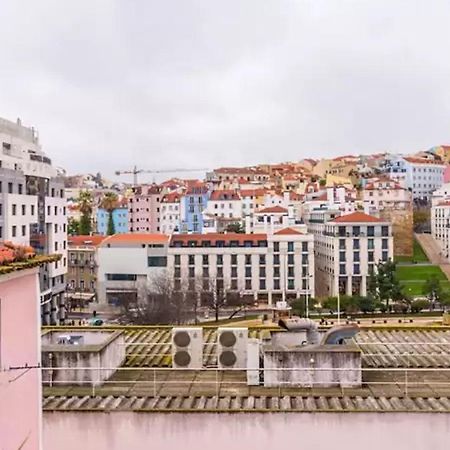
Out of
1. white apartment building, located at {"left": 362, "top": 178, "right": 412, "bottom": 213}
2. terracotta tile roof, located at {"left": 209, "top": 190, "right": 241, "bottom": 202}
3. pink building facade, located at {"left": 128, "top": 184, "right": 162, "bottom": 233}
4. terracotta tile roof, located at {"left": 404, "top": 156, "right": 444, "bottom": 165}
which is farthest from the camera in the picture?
terracotta tile roof, located at {"left": 404, "top": 156, "right": 444, "bottom": 165}

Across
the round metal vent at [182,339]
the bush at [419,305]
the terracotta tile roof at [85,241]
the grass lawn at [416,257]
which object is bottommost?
the bush at [419,305]

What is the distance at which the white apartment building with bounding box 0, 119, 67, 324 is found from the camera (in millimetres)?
34562

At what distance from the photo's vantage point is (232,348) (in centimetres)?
879

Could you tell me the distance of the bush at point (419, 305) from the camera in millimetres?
44906

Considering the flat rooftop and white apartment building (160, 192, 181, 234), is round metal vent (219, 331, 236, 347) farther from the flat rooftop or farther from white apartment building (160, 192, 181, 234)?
white apartment building (160, 192, 181, 234)

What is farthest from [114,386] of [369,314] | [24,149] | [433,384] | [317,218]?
[317,218]

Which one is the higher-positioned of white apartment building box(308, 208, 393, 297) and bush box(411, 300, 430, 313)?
white apartment building box(308, 208, 393, 297)

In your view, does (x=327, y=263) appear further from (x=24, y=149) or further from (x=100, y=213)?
(x=100, y=213)

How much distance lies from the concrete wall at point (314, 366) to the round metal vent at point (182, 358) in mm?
1283

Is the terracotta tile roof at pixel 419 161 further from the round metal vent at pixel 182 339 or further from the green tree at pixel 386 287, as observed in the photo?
the round metal vent at pixel 182 339

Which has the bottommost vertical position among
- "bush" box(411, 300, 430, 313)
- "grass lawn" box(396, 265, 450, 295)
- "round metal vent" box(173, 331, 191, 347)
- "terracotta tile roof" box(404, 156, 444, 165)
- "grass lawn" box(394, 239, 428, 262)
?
"bush" box(411, 300, 430, 313)

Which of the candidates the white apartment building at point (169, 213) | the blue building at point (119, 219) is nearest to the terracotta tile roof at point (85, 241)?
the white apartment building at point (169, 213)

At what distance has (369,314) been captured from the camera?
44.7 m

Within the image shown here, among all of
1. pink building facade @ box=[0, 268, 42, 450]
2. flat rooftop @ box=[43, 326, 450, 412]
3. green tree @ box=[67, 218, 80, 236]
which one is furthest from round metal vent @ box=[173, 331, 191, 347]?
green tree @ box=[67, 218, 80, 236]
